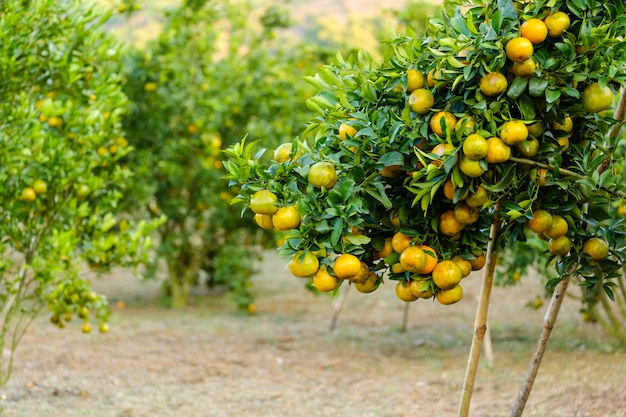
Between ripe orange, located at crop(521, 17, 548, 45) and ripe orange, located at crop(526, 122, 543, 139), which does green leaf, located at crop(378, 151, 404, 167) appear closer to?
ripe orange, located at crop(526, 122, 543, 139)

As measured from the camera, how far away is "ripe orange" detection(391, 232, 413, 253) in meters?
2.34

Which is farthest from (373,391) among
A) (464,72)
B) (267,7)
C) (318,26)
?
(318,26)

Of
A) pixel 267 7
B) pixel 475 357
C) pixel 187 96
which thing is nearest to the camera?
pixel 475 357

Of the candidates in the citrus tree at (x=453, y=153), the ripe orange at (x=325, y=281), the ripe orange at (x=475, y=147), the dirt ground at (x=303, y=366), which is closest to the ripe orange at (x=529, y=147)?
the citrus tree at (x=453, y=153)

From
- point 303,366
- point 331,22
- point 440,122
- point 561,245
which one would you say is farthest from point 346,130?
point 331,22

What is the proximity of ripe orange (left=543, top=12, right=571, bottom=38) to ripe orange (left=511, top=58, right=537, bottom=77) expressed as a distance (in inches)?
4.8

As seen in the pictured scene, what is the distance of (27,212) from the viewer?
161 inches

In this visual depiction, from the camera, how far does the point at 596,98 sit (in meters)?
2.28

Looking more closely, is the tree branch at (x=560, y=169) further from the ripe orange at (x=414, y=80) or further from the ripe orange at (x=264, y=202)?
the ripe orange at (x=264, y=202)

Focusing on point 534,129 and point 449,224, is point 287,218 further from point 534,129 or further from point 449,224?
point 534,129

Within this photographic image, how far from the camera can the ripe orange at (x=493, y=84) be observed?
2.22 m

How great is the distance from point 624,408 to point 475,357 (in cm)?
193

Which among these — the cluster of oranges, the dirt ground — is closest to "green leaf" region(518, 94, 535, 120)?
the cluster of oranges

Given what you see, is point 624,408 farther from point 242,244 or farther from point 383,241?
point 242,244
